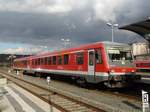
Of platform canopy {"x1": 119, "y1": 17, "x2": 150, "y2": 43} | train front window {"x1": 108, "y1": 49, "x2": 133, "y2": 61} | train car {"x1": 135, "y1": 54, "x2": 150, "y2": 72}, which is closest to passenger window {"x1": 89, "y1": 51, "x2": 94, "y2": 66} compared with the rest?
train front window {"x1": 108, "y1": 49, "x2": 133, "y2": 61}

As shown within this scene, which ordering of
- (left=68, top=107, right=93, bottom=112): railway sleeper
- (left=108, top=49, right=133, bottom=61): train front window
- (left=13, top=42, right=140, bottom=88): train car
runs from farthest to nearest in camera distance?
(left=108, top=49, right=133, bottom=61): train front window < (left=13, top=42, right=140, bottom=88): train car < (left=68, top=107, right=93, bottom=112): railway sleeper

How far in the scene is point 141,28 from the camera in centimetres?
2419

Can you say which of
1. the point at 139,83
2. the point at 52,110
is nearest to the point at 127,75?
the point at 139,83

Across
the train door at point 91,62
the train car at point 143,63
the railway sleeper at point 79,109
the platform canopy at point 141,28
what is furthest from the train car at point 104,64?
the railway sleeper at point 79,109

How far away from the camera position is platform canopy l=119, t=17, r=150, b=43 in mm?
22288

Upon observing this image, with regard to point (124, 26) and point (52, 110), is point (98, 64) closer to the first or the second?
point (124, 26)

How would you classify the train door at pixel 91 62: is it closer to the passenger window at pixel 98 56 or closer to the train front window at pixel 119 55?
the passenger window at pixel 98 56

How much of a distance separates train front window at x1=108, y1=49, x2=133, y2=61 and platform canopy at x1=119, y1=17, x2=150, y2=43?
2.16 m

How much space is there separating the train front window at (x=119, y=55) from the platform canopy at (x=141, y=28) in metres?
2.16

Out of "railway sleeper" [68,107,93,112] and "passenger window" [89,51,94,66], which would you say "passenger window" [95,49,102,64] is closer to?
"passenger window" [89,51,94,66]

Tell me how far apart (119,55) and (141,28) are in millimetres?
3911

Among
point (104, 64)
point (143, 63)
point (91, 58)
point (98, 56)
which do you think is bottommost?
point (104, 64)

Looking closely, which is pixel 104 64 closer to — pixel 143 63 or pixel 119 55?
pixel 119 55

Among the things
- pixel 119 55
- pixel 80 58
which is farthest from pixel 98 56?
pixel 80 58
